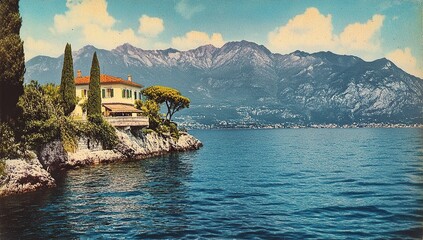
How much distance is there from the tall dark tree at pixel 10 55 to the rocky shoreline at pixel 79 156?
5222 mm

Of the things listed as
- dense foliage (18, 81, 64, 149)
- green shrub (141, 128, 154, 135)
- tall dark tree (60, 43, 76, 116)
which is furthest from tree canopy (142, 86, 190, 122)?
dense foliage (18, 81, 64, 149)

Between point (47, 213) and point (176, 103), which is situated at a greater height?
point (176, 103)

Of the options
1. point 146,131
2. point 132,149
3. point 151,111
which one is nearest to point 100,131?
point 132,149

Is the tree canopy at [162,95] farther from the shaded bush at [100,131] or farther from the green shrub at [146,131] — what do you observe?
the shaded bush at [100,131]

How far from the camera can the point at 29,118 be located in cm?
3478

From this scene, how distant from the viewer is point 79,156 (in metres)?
48.2

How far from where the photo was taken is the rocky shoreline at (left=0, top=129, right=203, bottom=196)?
96.9 feet

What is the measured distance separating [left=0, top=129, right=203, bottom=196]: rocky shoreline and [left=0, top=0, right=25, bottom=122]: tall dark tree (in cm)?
522

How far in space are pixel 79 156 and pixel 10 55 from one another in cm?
2303

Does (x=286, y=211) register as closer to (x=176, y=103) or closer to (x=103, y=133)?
(x=103, y=133)

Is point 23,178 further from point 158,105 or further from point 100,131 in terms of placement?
point 158,105

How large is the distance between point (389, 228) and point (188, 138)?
229 ft

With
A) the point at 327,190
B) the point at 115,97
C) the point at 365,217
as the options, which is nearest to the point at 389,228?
the point at 365,217

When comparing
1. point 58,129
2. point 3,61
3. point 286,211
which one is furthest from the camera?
point 58,129
